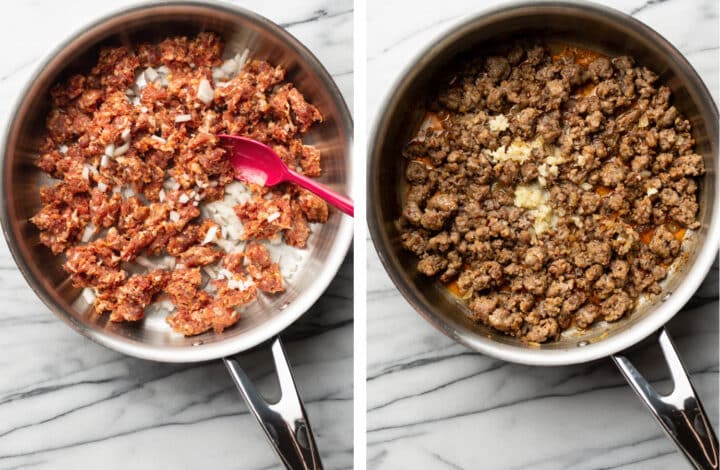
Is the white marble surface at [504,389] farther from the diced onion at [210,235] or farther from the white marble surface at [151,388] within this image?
the diced onion at [210,235]

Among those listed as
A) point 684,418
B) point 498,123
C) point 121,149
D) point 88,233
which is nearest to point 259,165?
point 121,149

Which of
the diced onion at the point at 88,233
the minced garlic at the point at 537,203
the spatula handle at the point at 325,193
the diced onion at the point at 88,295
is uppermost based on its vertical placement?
the spatula handle at the point at 325,193

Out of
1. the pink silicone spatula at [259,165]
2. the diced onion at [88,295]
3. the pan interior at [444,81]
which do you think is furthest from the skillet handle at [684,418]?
the diced onion at [88,295]

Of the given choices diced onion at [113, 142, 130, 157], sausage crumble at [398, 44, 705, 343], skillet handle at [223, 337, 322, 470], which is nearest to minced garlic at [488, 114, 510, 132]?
sausage crumble at [398, 44, 705, 343]

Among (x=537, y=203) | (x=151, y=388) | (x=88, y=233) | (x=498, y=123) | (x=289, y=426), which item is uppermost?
(x=498, y=123)

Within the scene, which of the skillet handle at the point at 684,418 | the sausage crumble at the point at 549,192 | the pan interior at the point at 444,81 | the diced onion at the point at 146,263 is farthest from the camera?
the diced onion at the point at 146,263

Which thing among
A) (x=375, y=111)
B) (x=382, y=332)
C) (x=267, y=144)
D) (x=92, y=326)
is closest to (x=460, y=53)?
(x=375, y=111)

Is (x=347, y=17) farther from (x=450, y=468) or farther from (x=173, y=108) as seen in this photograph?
(x=450, y=468)

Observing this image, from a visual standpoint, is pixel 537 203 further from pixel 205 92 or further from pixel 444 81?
pixel 205 92
